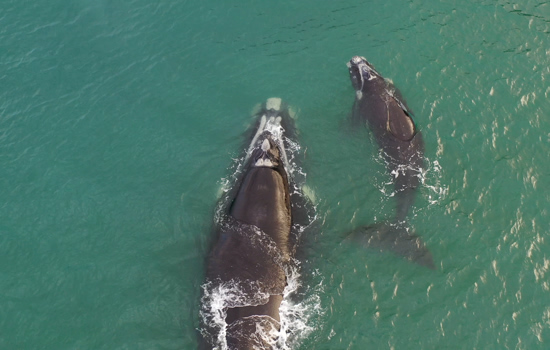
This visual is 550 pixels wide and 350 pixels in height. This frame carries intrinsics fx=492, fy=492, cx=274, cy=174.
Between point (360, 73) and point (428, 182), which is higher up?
point (360, 73)

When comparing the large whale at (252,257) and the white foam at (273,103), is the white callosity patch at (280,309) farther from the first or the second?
the white foam at (273,103)

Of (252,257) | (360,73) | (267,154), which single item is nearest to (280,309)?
(252,257)

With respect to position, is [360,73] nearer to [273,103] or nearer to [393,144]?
[393,144]

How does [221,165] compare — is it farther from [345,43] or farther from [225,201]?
[345,43]

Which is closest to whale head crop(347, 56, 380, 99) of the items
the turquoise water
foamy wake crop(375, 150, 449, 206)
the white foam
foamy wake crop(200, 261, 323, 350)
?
the turquoise water

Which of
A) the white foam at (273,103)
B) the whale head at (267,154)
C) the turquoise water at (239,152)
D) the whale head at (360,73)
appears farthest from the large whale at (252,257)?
the whale head at (360,73)

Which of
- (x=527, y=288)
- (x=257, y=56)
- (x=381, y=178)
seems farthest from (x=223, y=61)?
(x=527, y=288)

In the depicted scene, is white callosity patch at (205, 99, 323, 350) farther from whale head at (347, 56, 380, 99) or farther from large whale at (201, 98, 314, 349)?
whale head at (347, 56, 380, 99)
